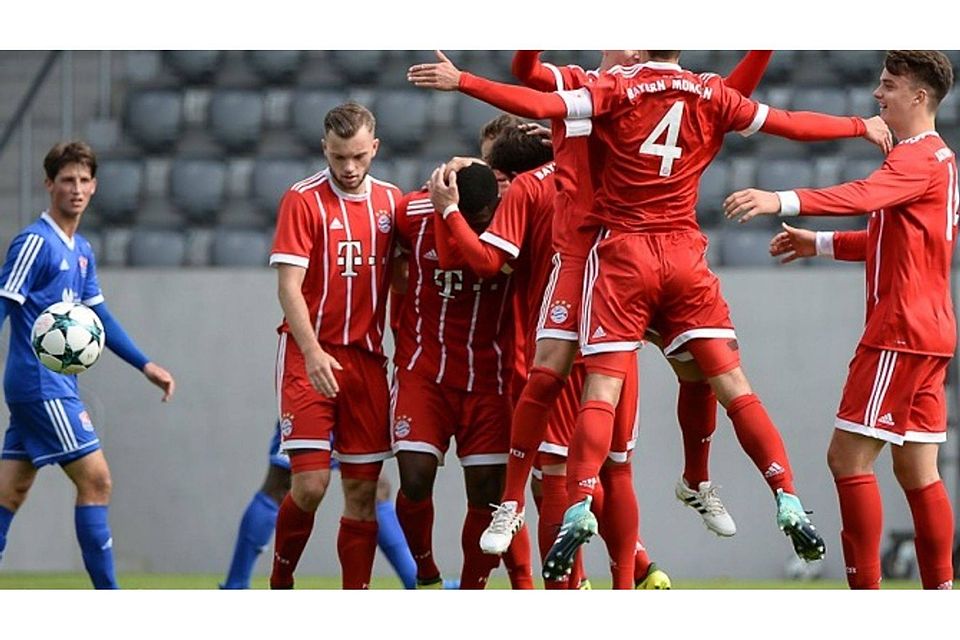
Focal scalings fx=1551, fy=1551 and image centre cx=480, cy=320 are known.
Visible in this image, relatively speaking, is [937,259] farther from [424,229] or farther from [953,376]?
[953,376]

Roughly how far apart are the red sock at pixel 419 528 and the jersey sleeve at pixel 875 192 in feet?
5.91

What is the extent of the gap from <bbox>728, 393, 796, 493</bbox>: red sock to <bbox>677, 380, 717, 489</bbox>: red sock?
65 centimetres

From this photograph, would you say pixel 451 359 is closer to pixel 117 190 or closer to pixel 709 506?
pixel 709 506

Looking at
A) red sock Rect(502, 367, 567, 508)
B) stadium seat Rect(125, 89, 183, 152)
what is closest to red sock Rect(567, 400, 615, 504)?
red sock Rect(502, 367, 567, 508)

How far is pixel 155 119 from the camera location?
1243 cm

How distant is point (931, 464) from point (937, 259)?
2.28 feet

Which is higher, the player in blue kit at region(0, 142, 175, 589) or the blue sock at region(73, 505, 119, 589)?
the player in blue kit at region(0, 142, 175, 589)

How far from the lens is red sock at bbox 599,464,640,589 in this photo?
5.58 m

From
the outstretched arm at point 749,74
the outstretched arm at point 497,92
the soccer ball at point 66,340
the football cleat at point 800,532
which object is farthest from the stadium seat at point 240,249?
the football cleat at point 800,532

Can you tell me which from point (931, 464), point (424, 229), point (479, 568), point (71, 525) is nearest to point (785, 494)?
point (931, 464)

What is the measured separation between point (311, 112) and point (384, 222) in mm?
6755

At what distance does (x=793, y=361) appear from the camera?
10.5 meters

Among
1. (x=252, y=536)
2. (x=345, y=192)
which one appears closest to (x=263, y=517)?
(x=252, y=536)

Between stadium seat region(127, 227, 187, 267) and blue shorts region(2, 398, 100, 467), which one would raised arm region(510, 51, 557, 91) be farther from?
stadium seat region(127, 227, 187, 267)
